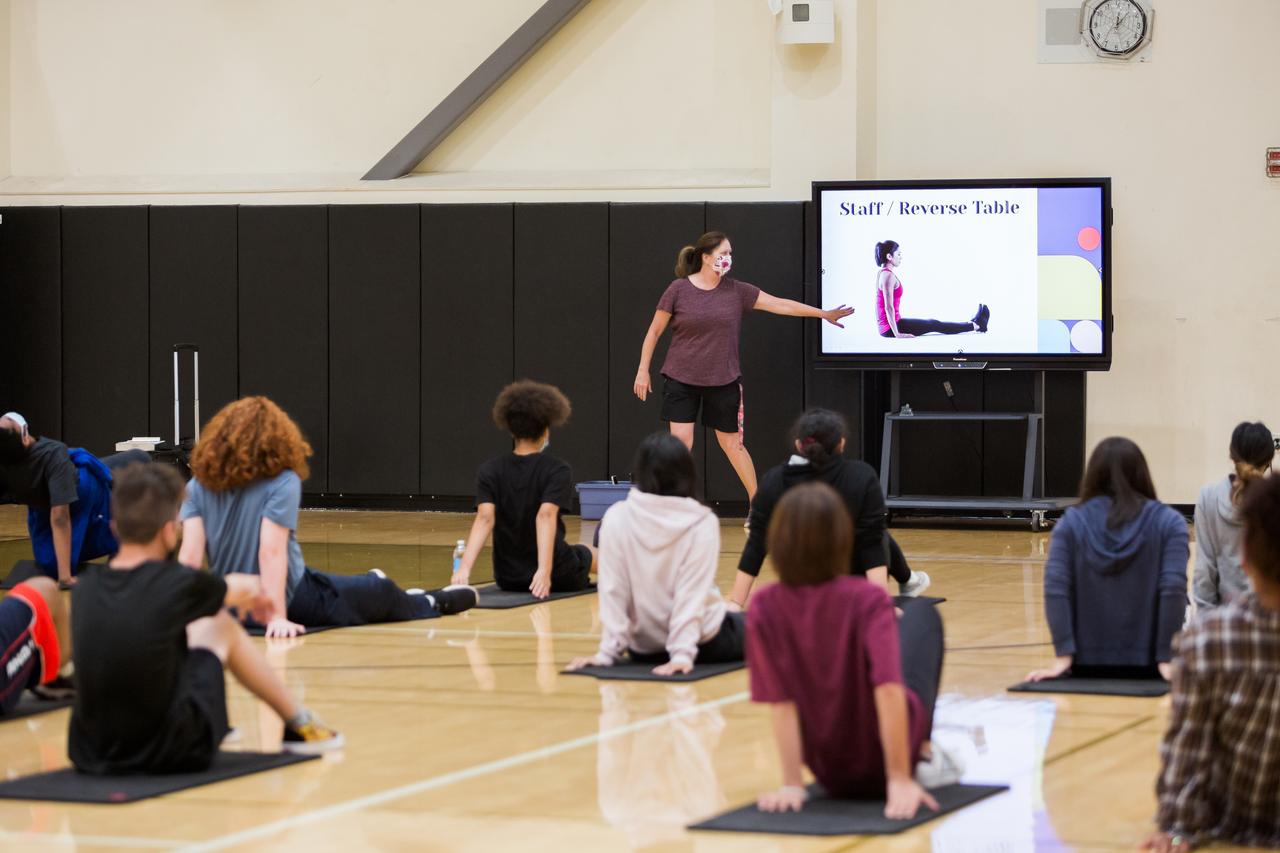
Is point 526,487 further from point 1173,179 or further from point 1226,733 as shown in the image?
point 1173,179

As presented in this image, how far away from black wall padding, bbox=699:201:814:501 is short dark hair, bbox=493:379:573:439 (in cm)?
495

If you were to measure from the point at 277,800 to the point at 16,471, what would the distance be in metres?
4.71

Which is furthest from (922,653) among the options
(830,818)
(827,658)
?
(830,818)

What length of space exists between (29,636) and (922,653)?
285cm

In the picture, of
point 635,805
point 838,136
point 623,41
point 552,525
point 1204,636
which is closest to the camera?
point 1204,636

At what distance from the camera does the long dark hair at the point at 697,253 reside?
1144cm

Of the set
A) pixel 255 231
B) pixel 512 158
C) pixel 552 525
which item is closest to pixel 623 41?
pixel 512 158

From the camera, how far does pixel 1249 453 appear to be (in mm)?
6012

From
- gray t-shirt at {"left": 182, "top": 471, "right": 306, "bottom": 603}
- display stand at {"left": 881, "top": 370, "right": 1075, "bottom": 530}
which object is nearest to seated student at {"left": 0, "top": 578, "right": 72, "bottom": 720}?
gray t-shirt at {"left": 182, "top": 471, "right": 306, "bottom": 603}

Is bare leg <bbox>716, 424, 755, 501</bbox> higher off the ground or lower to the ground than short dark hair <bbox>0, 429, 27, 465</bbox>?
lower

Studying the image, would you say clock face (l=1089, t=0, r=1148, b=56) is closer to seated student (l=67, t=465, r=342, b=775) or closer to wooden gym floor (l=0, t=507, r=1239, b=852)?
wooden gym floor (l=0, t=507, r=1239, b=852)

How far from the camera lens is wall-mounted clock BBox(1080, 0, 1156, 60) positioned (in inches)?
499

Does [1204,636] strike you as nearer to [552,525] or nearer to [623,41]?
[552,525]

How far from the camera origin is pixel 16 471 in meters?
8.48
